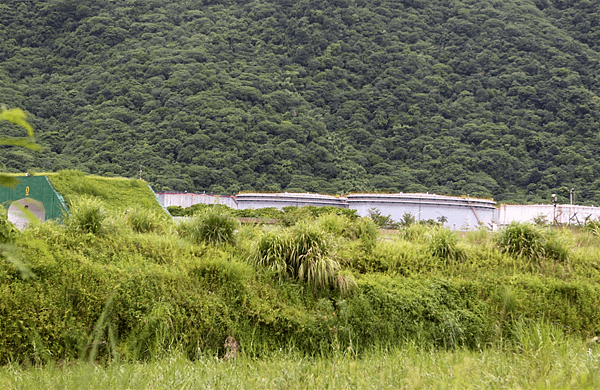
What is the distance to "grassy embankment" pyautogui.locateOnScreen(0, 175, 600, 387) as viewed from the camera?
7617mm

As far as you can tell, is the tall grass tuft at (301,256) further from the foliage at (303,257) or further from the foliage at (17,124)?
the foliage at (17,124)

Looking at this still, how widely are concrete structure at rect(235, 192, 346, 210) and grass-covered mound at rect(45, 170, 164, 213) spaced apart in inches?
1373

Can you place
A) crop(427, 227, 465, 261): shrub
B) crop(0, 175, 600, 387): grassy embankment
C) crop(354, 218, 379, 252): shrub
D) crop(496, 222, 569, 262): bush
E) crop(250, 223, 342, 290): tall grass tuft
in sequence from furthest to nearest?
crop(354, 218, 379, 252): shrub, crop(496, 222, 569, 262): bush, crop(427, 227, 465, 261): shrub, crop(250, 223, 342, 290): tall grass tuft, crop(0, 175, 600, 387): grassy embankment

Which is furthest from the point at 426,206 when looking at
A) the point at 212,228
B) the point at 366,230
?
the point at 212,228

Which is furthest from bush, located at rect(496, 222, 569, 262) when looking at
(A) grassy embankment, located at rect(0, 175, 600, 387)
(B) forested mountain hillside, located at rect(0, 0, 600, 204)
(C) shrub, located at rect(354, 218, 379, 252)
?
(B) forested mountain hillside, located at rect(0, 0, 600, 204)

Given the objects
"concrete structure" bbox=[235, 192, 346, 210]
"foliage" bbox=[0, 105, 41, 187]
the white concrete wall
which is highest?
"foliage" bbox=[0, 105, 41, 187]

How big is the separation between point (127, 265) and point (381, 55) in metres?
94.9

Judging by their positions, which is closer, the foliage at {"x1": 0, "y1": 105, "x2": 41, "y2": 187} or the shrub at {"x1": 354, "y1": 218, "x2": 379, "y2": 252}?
the foliage at {"x1": 0, "y1": 105, "x2": 41, "y2": 187}

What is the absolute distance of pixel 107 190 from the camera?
20359 millimetres

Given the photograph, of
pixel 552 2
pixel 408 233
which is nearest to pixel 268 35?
pixel 552 2

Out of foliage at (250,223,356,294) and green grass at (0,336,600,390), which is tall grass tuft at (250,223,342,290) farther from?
green grass at (0,336,600,390)

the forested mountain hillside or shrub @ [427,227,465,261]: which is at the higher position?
the forested mountain hillside

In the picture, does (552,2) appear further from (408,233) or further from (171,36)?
(408,233)

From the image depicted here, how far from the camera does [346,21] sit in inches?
4291
